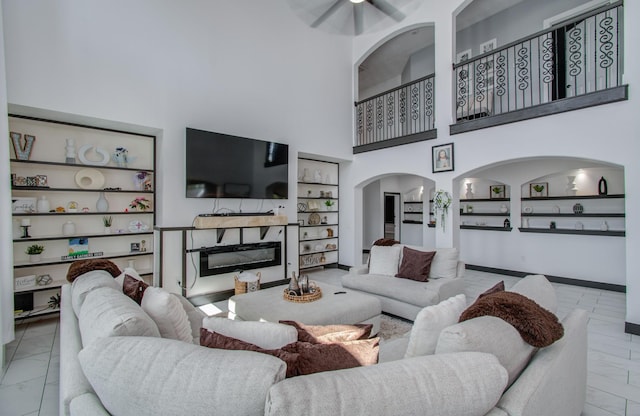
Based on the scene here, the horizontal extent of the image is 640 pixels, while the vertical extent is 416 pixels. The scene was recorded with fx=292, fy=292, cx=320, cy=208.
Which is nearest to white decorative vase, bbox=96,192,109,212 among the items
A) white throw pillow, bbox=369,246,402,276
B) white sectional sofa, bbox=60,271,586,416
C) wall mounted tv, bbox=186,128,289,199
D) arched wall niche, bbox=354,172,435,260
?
wall mounted tv, bbox=186,128,289,199

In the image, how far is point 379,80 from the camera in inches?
352

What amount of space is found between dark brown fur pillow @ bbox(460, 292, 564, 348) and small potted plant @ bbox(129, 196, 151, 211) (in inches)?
175

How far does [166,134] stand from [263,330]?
3.76m

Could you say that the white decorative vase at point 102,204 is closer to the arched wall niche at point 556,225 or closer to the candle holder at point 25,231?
the candle holder at point 25,231

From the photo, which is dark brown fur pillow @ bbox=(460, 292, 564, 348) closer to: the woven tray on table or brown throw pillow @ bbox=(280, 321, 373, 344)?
brown throw pillow @ bbox=(280, 321, 373, 344)

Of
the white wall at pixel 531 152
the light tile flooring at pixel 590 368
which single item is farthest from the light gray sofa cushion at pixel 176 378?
the white wall at pixel 531 152

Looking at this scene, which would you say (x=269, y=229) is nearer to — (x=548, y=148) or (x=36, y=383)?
(x=36, y=383)

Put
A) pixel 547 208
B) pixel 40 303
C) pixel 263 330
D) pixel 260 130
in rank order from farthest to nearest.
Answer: pixel 547 208, pixel 260 130, pixel 40 303, pixel 263 330

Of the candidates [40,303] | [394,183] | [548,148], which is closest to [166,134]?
[40,303]

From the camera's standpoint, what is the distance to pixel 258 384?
788 millimetres

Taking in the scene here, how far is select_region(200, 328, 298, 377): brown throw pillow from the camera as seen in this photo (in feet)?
3.32

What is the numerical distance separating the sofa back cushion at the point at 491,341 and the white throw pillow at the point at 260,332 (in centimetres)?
64

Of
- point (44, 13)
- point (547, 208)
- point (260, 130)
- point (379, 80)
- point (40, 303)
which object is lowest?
point (40, 303)

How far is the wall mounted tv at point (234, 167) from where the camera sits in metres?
4.25
